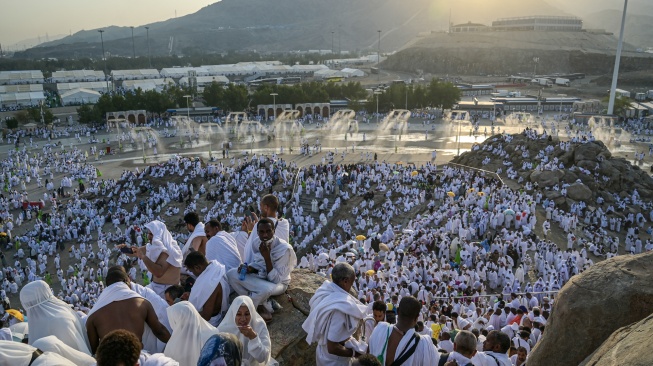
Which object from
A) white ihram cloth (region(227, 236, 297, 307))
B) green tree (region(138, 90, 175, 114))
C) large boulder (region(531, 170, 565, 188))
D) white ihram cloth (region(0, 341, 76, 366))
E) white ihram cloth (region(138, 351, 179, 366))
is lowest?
large boulder (region(531, 170, 565, 188))

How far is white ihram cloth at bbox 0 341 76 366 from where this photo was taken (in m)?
2.94

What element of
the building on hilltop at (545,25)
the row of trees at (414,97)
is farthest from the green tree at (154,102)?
the building on hilltop at (545,25)

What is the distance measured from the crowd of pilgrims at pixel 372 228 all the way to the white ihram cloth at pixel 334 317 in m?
2.19

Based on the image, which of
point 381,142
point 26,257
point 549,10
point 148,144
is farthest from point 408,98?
point 549,10

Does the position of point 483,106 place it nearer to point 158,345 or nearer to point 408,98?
point 408,98

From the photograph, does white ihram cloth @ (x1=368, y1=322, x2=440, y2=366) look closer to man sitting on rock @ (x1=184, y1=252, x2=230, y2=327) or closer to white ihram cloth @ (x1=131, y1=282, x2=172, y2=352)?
man sitting on rock @ (x1=184, y1=252, x2=230, y2=327)

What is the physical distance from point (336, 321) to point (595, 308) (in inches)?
87.0

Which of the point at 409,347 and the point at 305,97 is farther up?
the point at 409,347

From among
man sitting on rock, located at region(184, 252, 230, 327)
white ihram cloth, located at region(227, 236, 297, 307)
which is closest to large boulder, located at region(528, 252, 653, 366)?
white ihram cloth, located at region(227, 236, 297, 307)

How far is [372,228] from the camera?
18609 mm

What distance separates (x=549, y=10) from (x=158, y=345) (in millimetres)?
199778

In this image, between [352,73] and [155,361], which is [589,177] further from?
[352,73]

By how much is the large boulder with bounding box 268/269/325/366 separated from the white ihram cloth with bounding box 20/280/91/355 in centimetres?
161

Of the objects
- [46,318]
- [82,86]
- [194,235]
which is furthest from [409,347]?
[82,86]
